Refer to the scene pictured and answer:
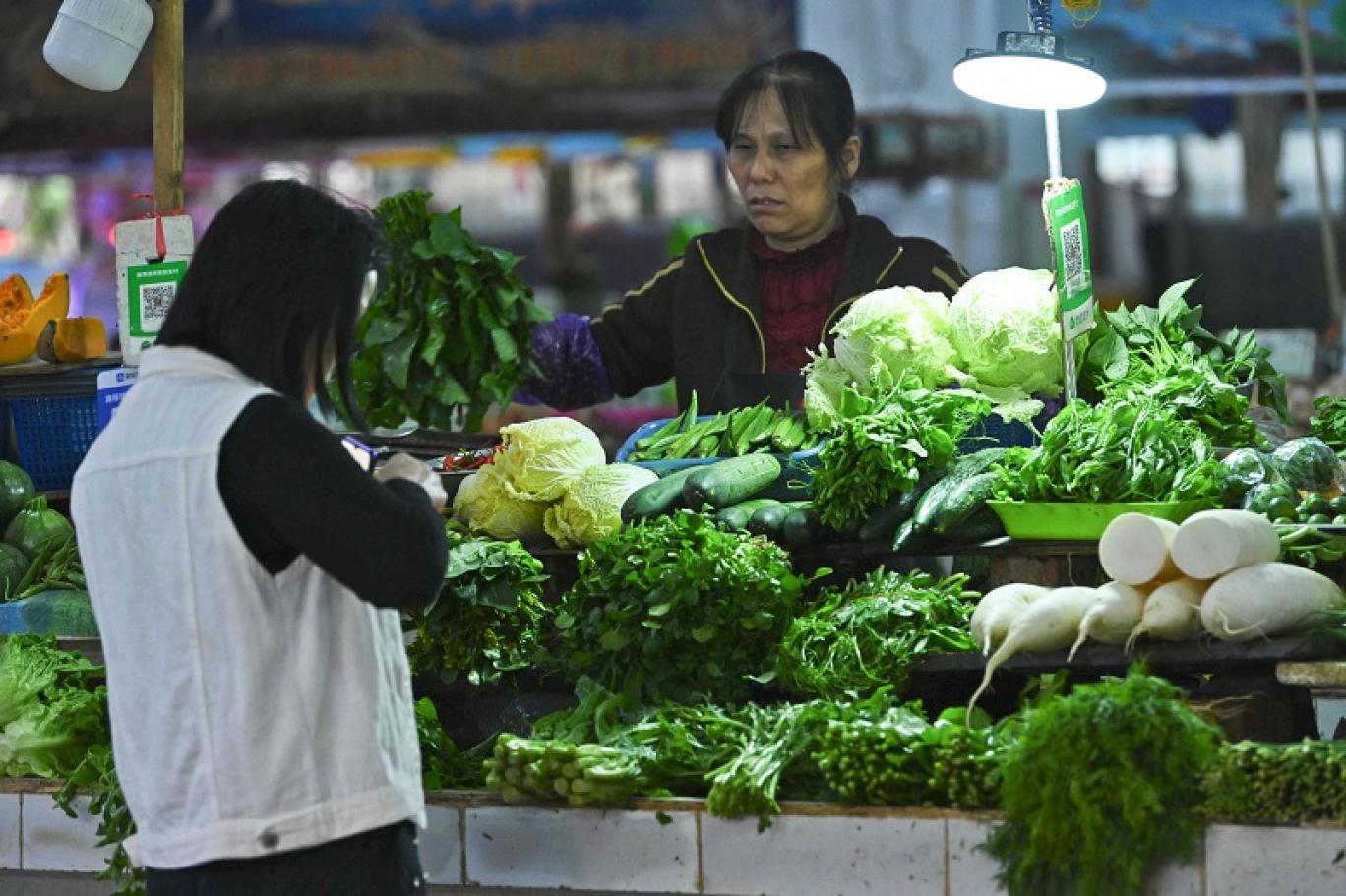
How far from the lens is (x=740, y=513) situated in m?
3.97

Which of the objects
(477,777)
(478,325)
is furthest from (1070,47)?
(477,777)

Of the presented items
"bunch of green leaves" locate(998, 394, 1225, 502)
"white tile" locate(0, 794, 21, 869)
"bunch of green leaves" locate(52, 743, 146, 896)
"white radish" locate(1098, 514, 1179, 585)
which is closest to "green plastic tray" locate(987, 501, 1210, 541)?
"bunch of green leaves" locate(998, 394, 1225, 502)

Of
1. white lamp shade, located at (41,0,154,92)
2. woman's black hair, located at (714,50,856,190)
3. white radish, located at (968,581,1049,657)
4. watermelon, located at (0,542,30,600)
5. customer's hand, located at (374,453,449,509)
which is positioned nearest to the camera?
customer's hand, located at (374,453,449,509)

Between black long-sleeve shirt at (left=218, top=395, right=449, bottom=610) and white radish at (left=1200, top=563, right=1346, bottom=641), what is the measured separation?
1597 mm

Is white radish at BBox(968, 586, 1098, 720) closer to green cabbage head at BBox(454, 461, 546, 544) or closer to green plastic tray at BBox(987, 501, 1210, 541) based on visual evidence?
green plastic tray at BBox(987, 501, 1210, 541)

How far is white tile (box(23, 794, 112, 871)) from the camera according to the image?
3803 millimetres

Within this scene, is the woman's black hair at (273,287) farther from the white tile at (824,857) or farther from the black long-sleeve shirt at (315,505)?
the white tile at (824,857)

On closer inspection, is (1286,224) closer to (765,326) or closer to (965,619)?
(765,326)

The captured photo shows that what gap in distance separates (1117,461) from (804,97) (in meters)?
1.86

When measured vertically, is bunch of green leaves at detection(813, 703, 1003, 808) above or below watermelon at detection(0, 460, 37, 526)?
below

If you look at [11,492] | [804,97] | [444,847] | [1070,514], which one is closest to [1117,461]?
[1070,514]

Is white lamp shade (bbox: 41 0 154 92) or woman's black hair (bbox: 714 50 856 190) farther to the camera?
woman's black hair (bbox: 714 50 856 190)

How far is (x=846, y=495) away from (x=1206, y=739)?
105cm

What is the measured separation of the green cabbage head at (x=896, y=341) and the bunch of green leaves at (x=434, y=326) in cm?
120
